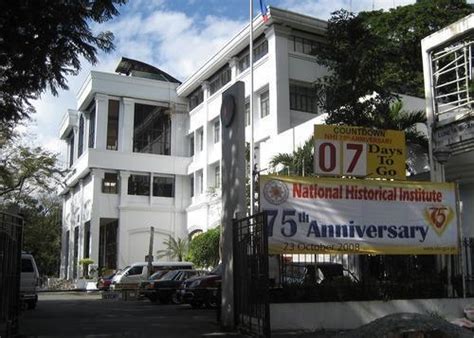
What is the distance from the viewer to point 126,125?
5000cm

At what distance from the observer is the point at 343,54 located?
20.5 metres

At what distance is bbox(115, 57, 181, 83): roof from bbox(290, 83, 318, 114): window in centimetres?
1912

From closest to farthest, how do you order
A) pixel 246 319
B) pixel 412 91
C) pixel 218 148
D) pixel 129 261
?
1. pixel 246 319
2. pixel 412 91
3. pixel 218 148
4. pixel 129 261

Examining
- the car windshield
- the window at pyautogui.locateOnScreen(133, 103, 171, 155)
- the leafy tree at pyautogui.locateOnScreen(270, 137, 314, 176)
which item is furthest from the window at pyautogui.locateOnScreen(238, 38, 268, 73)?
the car windshield

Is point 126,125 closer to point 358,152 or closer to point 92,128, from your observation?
point 92,128

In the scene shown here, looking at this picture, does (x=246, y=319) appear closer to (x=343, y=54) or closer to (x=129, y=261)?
(x=343, y=54)

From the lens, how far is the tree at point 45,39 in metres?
11.4

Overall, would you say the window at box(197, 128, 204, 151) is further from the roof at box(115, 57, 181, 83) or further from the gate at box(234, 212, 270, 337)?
the gate at box(234, 212, 270, 337)

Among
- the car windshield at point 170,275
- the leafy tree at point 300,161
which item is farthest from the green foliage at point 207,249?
the leafy tree at point 300,161

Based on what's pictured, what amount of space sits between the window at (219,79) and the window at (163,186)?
8.56 m

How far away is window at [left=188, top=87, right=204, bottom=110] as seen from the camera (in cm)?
4934

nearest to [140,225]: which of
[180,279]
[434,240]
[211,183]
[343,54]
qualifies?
[211,183]

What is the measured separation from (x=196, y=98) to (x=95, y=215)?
40.4ft

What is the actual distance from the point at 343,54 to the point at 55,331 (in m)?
12.2
